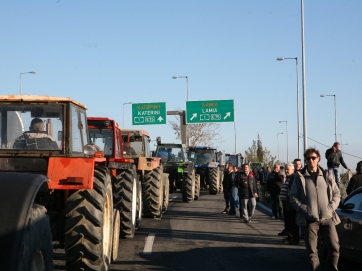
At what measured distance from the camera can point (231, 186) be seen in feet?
70.2

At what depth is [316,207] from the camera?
8750mm

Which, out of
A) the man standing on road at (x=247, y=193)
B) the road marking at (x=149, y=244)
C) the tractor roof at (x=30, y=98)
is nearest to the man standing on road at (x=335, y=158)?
the man standing on road at (x=247, y=193)

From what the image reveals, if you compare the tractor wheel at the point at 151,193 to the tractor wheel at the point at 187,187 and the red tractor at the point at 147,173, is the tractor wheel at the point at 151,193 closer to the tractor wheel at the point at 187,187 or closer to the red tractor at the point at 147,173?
the red tractor at the point at 147,173

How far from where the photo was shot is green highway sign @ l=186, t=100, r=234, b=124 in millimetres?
40750

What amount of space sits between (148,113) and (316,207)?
111 feet

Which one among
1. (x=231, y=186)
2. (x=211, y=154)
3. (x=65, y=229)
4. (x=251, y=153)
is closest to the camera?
(x=65, y=229)

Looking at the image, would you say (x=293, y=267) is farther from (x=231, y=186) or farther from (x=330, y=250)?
(x=231, y=186)

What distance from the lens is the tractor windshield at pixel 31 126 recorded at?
8.32m

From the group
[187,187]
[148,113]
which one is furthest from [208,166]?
[148,113]

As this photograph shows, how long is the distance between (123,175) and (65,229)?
5641mm

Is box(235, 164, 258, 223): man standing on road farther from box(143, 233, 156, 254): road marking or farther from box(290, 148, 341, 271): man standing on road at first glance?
box(290, 148, 341, 271): man standing on road

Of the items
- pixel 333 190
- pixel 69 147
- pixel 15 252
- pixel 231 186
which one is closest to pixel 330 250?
pixel 333 190

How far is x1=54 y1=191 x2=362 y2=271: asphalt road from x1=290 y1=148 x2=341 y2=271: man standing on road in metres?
1.62

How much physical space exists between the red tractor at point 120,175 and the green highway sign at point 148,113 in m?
27.0
